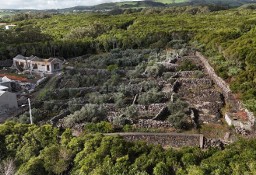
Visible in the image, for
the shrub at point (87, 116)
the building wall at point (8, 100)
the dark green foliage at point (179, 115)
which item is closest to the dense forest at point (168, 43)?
the dark green foliage at point (179, 115)

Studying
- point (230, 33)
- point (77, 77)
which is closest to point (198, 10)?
point (230, 33)

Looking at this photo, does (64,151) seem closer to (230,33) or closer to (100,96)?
(100,96)

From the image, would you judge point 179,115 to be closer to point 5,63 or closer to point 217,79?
point 217,79

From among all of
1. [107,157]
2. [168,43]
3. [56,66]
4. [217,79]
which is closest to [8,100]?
[107,157]

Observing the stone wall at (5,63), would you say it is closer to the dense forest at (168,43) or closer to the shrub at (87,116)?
the dense forest at (168,43)

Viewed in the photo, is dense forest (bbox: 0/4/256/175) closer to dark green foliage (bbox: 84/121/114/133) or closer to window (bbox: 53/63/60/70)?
dark green foliage (bbox: 84/121/114/133)
